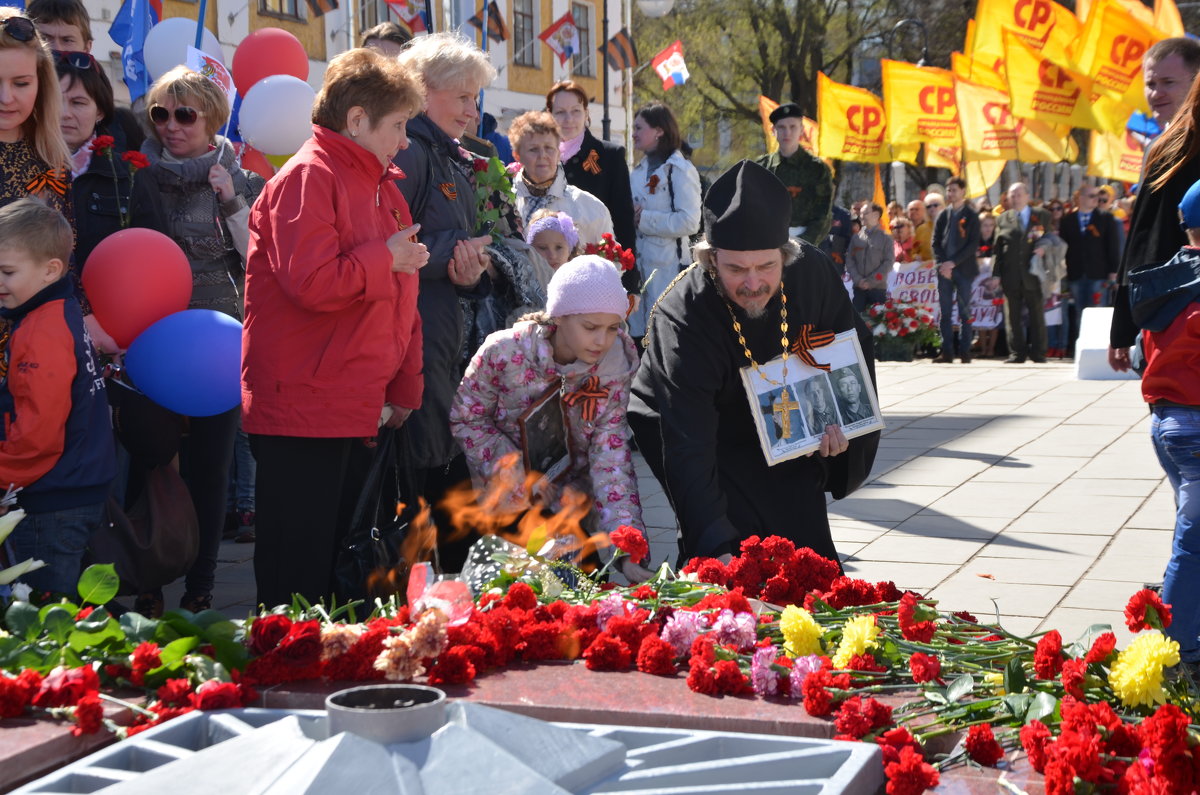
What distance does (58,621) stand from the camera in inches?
98.0

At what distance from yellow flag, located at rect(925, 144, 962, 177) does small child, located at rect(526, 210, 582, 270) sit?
17626 millimetres

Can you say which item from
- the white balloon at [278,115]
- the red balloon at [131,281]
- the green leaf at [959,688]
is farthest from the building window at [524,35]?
the green leaf at [959,688]

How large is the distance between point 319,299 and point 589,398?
→ 1021 millimetres

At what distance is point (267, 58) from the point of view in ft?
27.3

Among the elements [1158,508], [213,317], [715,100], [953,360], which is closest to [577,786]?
[213,317]

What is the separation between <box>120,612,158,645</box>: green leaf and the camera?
247 centimetres

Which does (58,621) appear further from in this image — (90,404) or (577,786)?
(90,404)

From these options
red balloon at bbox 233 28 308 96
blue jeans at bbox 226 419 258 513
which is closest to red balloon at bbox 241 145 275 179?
red balloon at bbox 233 28 308 96

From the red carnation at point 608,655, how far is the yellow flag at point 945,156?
2153cm

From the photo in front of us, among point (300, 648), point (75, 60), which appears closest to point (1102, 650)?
point (300, 648)

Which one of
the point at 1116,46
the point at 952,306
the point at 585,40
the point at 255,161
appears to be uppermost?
the point at 585,40

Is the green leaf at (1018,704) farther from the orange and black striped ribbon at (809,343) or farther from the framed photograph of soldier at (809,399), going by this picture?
the orange and black striped ribbon at (809,343)

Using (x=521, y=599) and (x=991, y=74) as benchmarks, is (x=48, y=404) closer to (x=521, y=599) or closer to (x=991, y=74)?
(x=521, y=599)

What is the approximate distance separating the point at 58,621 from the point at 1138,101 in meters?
18.5
